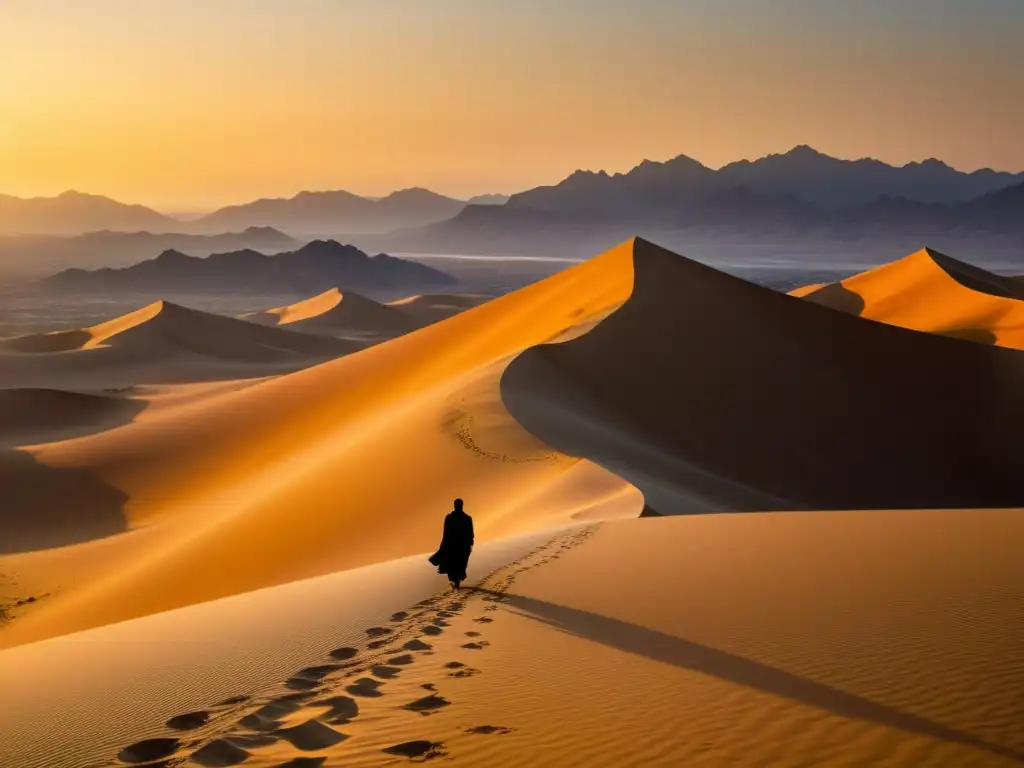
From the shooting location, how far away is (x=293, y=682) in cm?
591

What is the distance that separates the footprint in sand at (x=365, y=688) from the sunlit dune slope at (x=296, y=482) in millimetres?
6281

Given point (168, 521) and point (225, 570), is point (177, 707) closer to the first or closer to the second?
point (225, 570)

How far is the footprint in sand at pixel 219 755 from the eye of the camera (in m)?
4.67

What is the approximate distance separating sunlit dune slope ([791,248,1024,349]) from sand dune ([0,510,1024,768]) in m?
36.8

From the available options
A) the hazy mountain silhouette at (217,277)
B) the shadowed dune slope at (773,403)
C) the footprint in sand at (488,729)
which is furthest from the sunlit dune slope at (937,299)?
the hazy mountain silhouette at (217,277)

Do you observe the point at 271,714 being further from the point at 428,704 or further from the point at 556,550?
the point at 556,550

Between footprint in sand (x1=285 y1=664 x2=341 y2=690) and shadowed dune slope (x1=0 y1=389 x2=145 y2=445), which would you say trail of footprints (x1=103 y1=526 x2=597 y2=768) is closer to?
footprint in sand (x1=285 y1=664 x2=341 y2=690)

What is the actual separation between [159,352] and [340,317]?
34.7 m

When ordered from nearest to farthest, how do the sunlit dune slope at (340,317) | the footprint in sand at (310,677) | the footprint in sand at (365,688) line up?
1. the footprint in sand at (365,688)
2. the footprint in sand at (310,677)
3. the sunlit dune slope at (340,317)

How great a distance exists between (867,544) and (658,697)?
497 cm

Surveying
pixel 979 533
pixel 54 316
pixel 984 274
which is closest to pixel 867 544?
pixel 979 533

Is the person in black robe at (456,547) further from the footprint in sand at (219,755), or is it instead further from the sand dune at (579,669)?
the footprint in sand at (219,755)

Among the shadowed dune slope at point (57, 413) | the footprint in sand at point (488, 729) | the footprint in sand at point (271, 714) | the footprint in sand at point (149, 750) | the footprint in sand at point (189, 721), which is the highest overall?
the footprint in sand at point (149, 750)

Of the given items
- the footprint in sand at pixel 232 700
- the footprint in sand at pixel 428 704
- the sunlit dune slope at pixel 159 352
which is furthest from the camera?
the sunlit dune slope at pixel 159 352
